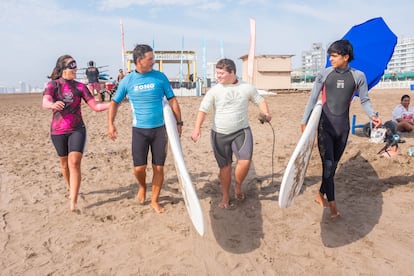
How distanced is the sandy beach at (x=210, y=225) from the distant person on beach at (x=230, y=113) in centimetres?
74

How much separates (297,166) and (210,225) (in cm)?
119

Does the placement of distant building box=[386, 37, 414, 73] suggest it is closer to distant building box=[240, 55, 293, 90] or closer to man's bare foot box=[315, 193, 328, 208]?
distant building box=[240, 55, 293, 90]

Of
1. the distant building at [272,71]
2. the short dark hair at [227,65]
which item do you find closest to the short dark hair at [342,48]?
the short dark hair at [227,65]

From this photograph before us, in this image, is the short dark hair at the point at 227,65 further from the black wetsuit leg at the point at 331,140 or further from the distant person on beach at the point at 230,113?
the black wetsuit leg at the point at 331,140

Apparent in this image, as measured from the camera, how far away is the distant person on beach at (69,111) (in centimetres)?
396

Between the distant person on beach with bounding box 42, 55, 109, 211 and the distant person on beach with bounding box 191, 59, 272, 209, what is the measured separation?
1.34 metres

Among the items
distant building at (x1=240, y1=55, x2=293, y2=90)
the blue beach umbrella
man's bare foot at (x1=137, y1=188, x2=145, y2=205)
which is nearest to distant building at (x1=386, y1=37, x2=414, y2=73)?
distant building at (x1=240, y1=55, x2=293, y2=90)

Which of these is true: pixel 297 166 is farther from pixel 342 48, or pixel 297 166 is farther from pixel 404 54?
pixel 404 54

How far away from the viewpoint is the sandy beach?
9.84 ft

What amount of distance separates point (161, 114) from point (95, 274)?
1.81 m

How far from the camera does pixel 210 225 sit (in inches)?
147

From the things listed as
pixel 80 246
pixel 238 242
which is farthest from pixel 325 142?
pixel 80 246

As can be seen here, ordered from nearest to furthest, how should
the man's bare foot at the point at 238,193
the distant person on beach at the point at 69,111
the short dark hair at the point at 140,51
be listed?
the short dark hair at the point at 140,51 < the distant person on beach at the point at 69,111 < the man's bare foot at the point at 238,193

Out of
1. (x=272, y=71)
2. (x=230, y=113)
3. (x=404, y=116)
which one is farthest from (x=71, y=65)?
(x=272, y=71)
